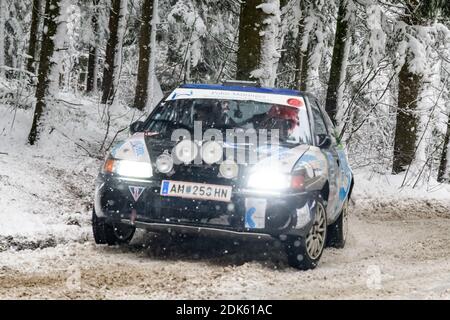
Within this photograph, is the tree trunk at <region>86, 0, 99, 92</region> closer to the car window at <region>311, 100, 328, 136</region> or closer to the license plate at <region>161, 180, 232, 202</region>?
the car window at <region>311, 100, 328, 136</region>

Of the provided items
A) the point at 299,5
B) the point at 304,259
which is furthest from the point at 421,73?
the point at 304,259

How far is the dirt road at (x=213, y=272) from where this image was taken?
5316mm

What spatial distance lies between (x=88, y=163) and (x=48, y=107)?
126 cm

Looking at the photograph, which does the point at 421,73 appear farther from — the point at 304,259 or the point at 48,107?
the point at 304,259

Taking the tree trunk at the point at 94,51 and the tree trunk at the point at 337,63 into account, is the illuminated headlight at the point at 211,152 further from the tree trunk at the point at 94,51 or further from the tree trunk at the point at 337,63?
the tree trunk at the point at 94,51

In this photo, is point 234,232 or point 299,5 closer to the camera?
point 234,232

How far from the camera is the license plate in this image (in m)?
6.36

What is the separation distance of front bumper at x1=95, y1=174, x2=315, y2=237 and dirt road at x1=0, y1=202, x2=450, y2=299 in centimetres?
36

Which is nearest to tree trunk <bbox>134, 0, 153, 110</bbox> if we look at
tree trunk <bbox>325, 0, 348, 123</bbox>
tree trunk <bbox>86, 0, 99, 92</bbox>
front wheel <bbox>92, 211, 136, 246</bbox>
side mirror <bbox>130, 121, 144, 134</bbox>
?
tree trunk <bbox>325, 0, 348, 123</bbox>

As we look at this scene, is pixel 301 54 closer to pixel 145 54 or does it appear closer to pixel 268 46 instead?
pixel 145 54

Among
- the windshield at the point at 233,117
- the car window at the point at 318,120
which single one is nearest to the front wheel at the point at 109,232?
the windshield at the point at 233,117

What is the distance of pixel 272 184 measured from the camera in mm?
6383

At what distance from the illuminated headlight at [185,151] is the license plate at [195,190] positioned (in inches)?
9.7
